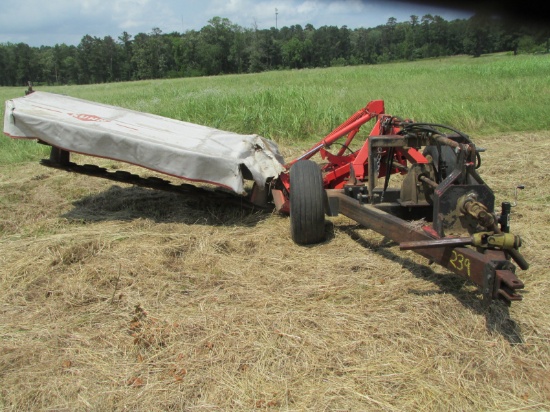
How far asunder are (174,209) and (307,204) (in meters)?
2.06

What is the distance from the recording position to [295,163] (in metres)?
5.16

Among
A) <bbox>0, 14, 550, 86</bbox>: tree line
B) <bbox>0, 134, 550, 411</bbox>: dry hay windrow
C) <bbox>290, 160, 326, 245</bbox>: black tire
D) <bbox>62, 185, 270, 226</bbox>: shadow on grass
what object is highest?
<bbox>0, 14, 550, 86</bbox>: tree line

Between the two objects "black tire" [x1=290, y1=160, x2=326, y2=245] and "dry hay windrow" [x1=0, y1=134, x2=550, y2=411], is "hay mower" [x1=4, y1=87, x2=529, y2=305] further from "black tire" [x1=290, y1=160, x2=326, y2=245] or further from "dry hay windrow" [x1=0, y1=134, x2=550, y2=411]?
"dry hay windrow" [x1=0, y1=134, x2=550, y2=411]

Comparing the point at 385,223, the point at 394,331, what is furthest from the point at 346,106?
the point at 394,331

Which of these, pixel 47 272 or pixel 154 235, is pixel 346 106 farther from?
pixel 47 272

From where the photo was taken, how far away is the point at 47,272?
4352 mm

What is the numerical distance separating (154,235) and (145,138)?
43.3 inches

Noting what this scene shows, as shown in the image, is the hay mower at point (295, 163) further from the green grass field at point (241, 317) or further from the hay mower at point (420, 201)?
the green grass field at point (241, 317)

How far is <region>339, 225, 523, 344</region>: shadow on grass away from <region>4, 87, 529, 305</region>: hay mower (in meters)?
0.36

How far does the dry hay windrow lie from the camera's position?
2.80 m

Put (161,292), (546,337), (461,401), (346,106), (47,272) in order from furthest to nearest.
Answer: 1. (346,106)
2. (47,272)
3. (161,292)
4. (546,337)
5. (461,401)

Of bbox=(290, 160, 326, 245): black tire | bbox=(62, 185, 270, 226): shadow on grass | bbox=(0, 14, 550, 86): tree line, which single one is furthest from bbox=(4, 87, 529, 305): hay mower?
bbox=(0, 14, 550, 86): tree line

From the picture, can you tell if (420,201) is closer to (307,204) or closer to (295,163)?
(307,204)

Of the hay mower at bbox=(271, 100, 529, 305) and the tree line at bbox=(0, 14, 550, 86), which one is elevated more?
the tree line at bbox=(0, 14, 550, 86)
